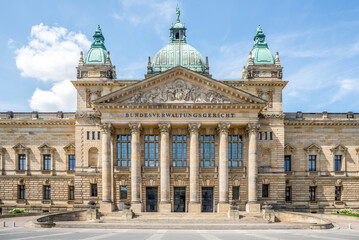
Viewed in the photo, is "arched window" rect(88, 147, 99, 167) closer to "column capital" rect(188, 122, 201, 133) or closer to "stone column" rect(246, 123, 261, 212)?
"column capital" rect(188, 122, 201, 133)

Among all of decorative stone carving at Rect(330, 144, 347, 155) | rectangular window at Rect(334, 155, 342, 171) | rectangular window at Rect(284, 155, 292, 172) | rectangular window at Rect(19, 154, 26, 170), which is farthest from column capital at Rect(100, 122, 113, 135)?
rectangular window at Rect(334, 155, 342, 171)

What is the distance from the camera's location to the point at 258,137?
57.8 meters

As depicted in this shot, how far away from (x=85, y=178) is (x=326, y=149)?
3731 centimetres

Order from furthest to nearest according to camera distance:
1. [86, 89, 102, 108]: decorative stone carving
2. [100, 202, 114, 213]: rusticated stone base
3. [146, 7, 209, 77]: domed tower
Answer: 1. [146, 7, 209, 77]: domed tower
2. [86, 89, 102, 108]: decorative stone carving
3. [100, 202, 114, 213]: rusticated stone base

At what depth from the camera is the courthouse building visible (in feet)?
174

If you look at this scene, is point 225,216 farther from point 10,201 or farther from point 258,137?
point 10,201

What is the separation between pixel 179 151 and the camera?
5591 cm

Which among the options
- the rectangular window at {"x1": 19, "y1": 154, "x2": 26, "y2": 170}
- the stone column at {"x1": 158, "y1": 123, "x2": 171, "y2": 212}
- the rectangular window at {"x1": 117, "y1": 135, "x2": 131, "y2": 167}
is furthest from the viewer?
the rectangular window at {"x1": 19, "y1": 154, "x2": 26, "y2": 170}

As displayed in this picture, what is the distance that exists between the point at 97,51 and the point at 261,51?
84.0ft

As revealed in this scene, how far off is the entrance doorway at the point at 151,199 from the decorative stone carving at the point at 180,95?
12588 millimetres

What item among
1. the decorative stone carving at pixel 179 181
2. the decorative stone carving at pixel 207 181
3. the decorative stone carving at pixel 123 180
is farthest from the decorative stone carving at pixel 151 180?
the decorative stone carving at pixel 207 181

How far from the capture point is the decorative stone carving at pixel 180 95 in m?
53.4

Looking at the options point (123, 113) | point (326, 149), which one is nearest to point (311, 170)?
point (326, 149)

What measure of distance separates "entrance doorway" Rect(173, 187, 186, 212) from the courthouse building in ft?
0.46
